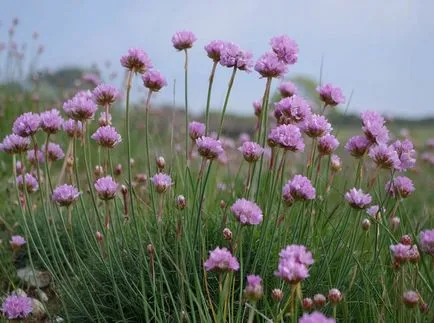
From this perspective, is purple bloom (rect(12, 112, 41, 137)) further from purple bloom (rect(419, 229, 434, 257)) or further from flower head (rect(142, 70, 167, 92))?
purple bloom (rect(419, 229, 434, 257))

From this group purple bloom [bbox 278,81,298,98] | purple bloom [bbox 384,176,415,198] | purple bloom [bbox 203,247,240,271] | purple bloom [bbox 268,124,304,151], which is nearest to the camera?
purple bloom [bbox 203,247,240,271]

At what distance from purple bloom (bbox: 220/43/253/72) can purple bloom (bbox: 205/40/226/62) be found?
0.02 m

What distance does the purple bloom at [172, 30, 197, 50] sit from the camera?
91.6 inches

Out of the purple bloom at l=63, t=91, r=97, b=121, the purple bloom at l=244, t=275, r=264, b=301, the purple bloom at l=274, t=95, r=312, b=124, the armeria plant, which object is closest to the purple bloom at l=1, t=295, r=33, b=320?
the armeria plant

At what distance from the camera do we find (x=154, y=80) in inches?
86.7

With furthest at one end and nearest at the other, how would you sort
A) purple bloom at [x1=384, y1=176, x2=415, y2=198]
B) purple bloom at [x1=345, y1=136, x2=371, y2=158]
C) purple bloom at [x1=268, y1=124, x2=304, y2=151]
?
purple bloom at [x1=384, y1=176, x2=415, y2=198], purple bloom at [x1=345, y1=136, x2=371, y2=158], purple bloom at [x1=268, y1=124, x2=304, y2=151]

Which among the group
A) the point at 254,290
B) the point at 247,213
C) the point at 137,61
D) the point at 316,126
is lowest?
the point at 254,290

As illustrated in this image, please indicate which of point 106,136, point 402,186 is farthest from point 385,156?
point 106,136

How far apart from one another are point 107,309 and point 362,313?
3.12 feet

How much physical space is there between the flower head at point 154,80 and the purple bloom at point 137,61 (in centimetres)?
6

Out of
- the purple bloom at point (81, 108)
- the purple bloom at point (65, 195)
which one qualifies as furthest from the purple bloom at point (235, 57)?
the purple bloom at point (65, 195)

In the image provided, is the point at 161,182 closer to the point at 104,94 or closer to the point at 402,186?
the point at 104,94

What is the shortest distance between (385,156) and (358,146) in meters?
0.10

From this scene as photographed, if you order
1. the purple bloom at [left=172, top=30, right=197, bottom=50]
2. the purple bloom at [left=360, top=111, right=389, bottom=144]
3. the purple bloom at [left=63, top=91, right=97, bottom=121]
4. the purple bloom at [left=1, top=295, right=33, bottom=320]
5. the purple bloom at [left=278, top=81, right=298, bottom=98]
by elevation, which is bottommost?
the purple bloom at [left=1, top=295, right=33, bottom=320]
